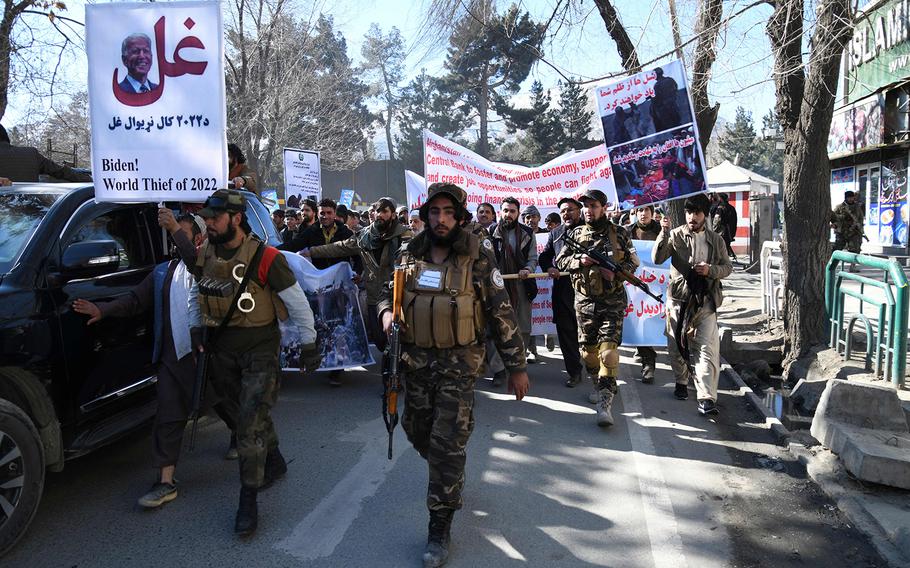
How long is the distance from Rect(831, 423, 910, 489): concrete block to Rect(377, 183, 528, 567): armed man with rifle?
2.33m

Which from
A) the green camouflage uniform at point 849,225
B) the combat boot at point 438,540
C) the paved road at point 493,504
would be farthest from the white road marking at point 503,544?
the green camouflage uniform at point 849,225

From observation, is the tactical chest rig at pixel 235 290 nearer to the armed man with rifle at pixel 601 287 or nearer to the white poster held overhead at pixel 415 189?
the armed man with rifle at pixel 601 287

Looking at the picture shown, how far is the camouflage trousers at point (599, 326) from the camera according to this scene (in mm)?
5898

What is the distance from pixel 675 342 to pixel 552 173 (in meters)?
3.27

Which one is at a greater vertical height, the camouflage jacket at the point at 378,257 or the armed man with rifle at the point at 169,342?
the camouflage jacket at the point at 378,257

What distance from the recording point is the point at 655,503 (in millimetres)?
4203

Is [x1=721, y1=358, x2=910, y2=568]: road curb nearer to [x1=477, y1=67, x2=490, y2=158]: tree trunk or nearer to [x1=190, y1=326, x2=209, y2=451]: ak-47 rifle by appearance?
[x1=190, y1=326, x2=209, y2=451]: ak-47 rifle

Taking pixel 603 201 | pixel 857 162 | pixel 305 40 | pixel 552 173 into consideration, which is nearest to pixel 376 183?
pixel 305 40

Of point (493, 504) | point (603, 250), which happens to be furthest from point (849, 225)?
point (493, 504)

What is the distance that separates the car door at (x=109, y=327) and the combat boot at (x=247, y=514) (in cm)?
109

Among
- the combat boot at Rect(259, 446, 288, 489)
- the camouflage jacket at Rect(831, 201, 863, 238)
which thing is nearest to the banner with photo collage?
the combat boot at Rect(259, 446, 288, 489)

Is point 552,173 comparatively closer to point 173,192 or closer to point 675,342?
point 675,342

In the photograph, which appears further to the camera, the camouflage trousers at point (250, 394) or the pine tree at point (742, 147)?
the pine tree at point (742, 147)

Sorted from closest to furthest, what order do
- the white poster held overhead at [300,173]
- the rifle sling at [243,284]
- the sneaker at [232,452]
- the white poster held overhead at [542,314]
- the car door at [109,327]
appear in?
the rifle sling at [243,284] → the car door at [109,327] → the sneaker at [232,452] → the white poster held overhead at [542,314] → the white poster held overhead at [300,173]
